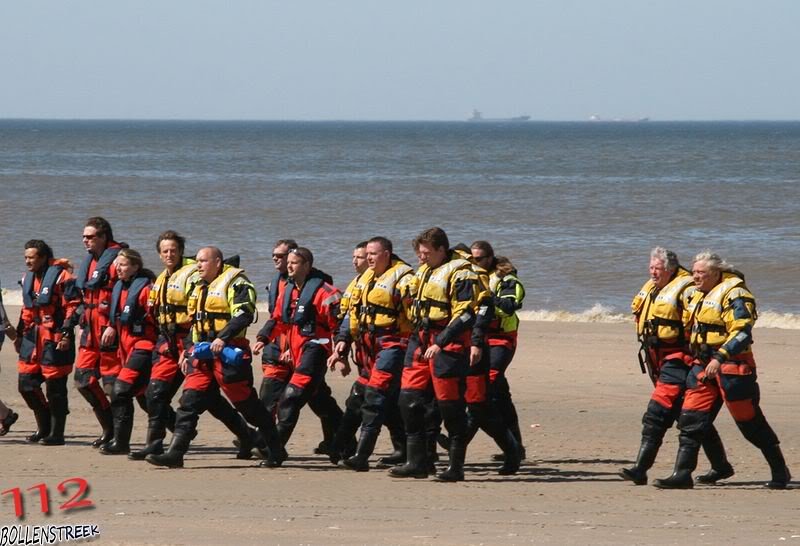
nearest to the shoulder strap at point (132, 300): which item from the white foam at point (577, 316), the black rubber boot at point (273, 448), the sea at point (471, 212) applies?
the black rubber boot at point (273, 448)

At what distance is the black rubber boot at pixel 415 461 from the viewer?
30.7 feet

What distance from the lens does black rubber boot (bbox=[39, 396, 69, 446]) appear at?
1082 cm

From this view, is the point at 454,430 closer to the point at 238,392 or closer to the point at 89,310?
the point at 238,392

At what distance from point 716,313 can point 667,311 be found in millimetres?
380

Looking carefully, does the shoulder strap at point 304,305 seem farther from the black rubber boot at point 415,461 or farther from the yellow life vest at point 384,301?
the black rubber boot at point 415,461

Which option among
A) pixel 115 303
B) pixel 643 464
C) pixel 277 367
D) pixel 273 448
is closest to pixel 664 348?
pixel 643 464

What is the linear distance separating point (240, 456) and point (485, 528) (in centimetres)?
312

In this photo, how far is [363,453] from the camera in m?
9.64

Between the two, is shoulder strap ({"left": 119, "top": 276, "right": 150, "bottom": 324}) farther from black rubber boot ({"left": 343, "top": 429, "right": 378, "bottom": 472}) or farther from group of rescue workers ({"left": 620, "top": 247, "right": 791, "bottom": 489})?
group of rescue workers ({"left": 620, "top": 247, "right": 791, "bottom": 489})

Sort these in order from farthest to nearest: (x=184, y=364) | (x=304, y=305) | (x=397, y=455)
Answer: (x=397, y=455), (x=304, y=305), (x=184, y=364)

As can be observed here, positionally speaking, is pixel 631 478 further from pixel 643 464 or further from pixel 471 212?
pixel 471 212

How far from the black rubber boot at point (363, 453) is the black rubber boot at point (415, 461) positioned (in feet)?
0.99

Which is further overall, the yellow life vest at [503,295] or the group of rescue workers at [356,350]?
the yellow life vest at [503,295]

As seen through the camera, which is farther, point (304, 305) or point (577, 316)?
point (577, 316)
